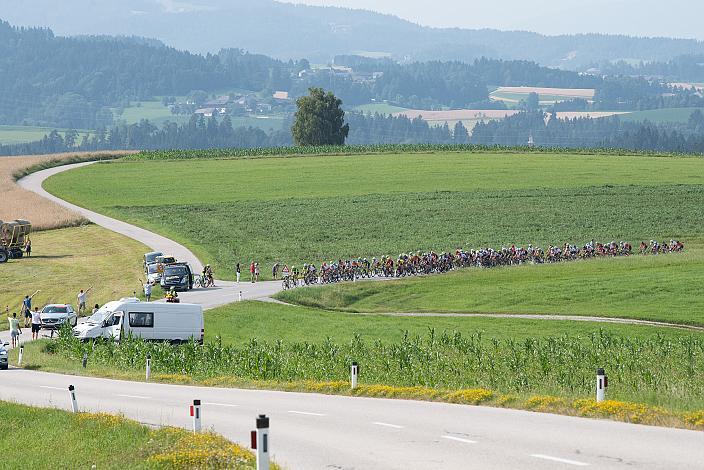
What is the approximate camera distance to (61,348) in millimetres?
50688

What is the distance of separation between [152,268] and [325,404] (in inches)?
1929

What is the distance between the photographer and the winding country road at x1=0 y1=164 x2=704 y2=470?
64.1 feet

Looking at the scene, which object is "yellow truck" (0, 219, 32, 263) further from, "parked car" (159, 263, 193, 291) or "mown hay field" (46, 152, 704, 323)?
"parked car" (159, 263, 193, 291)

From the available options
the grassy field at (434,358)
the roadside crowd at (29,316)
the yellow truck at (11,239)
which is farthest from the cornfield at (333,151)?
the grassy field at (434,358)

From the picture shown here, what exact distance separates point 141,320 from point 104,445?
28.3 metres

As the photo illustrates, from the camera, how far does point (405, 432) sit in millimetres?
23266

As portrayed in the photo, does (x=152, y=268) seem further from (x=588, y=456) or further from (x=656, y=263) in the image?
(x=588, y=456)

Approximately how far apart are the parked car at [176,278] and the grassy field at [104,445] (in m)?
43.1

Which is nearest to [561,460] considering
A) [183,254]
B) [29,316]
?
[29,316]

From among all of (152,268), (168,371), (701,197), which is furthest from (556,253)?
(168,371)

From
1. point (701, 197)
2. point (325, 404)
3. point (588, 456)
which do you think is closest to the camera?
point (588, 456)

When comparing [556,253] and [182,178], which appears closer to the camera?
[556,253]

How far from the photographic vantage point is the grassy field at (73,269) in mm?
73000

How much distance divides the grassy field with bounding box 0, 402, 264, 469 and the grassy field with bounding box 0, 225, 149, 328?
129 feet
